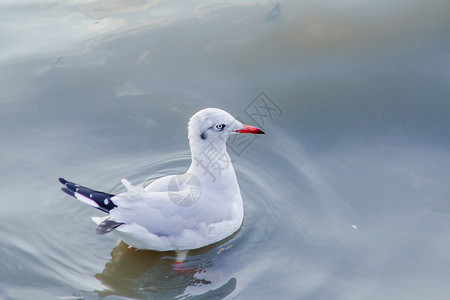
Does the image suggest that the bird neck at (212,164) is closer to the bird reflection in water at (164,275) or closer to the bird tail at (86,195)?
the bird reflection in water at (164,275)

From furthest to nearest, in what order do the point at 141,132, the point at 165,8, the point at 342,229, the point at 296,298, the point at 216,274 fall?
the point at 165,8, the point at 141,132, the point at 342,229, the point at 216,274, the point at 296,298

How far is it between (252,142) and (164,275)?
186cm

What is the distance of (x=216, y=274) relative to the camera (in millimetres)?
4574

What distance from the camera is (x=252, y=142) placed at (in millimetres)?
5895

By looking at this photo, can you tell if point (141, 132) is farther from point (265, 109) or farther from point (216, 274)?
point (216, 274)

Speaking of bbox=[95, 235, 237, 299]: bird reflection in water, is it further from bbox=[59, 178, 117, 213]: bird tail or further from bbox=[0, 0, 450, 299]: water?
bbox=[59, 178, 117, 213]: bird tail

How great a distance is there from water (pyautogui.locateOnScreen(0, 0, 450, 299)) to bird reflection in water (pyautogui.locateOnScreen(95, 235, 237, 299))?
14 millimetres

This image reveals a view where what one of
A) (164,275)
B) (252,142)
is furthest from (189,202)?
(252,142)

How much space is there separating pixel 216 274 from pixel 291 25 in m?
3.42

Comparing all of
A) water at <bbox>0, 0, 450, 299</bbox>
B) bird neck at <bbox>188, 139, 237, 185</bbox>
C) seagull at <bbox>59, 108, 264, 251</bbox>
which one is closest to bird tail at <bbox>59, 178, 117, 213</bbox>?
seagull at <bbox>59, 108, 264, 251</bbox>

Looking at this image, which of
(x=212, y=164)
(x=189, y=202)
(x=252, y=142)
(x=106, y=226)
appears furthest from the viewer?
(x=252, y=142)

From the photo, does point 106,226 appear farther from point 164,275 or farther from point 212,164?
point 212,164

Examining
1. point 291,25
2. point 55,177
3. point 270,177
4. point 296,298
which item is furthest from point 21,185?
point 291,25

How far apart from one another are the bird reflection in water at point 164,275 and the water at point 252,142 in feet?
0.05
